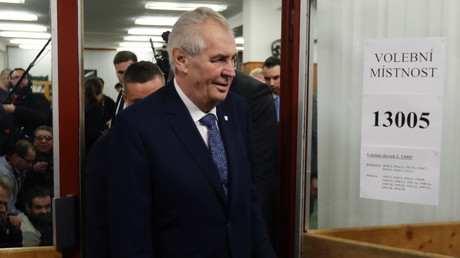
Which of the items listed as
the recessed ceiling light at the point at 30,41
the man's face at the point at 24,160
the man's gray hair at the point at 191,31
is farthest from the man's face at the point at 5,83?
the man's gray hair at the point at 191,31

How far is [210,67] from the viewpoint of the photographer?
1354mm

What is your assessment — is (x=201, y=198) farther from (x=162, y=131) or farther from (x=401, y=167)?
(x=401, y=167)

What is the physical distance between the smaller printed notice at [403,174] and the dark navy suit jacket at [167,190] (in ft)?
2.34

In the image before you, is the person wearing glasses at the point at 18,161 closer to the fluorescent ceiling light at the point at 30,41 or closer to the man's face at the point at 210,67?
the fluorescent ceiling light at the point at 30,41

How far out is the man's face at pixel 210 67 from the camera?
4.42 ft

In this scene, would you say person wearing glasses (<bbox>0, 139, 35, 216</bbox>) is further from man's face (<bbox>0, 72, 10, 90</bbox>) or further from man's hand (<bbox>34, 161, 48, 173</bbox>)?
man's face (<bbox>0, 72, 10, 90</bbox>)

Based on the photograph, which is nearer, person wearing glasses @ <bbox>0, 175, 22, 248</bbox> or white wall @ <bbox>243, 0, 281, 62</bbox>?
person wearing glasses @ <bbox>0, 175, 22, 248</bbox>

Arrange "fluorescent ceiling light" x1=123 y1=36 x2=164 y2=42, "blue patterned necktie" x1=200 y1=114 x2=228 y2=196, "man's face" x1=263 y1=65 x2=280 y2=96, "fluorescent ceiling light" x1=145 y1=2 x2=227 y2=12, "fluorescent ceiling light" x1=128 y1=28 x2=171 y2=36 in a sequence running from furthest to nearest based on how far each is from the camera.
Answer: "fluorescent ceiling light" x1=123 y1=36 x2=164 y2=42 < "fluorescent ceiling light" x1=128 y1=28 x2=171 y2=36 < "fluorescent ceiling light" x1=145 y1=2 x2=227 y2=12 < "man's face" x1=263 y1=65 x2=280 y2=96 < "blue patterned necktie" x1=200 y1=114 x2=228 y2=196

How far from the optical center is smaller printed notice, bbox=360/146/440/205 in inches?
71.2

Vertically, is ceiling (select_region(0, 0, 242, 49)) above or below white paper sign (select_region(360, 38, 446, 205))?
above

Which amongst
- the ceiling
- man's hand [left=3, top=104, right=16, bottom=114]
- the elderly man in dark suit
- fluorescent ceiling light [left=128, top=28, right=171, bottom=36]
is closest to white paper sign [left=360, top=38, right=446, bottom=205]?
the elderly man in dark suit

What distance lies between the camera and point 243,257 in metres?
1.46

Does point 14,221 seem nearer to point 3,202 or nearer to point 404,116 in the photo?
point 3,202

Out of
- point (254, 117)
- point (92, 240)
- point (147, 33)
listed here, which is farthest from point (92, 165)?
point (147, 33)
